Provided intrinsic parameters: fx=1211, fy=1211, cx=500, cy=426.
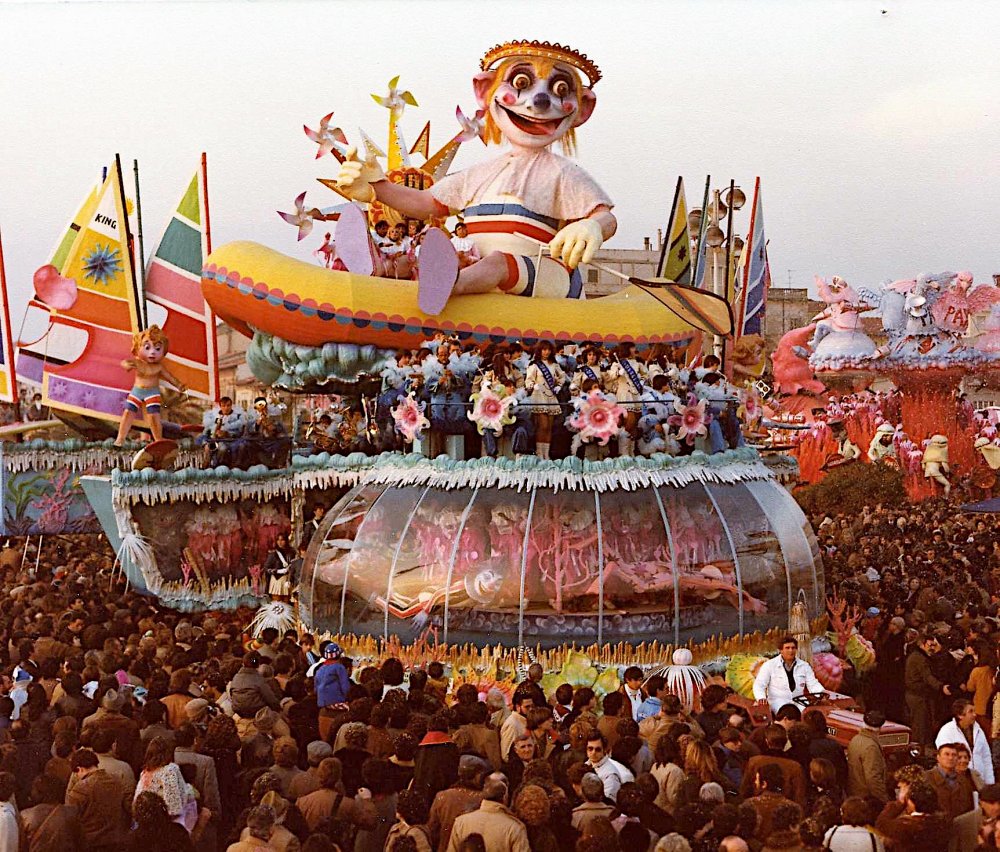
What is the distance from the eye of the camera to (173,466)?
14367mm

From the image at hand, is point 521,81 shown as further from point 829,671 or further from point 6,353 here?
point 6,353

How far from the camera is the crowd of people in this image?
548 cm

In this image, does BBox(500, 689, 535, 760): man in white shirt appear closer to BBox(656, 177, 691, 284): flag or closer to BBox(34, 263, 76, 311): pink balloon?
BBox(656, 177, 691, 284): flag

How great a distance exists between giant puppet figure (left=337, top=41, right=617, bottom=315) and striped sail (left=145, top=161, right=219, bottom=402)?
3.85 m

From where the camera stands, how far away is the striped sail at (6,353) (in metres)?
18.6

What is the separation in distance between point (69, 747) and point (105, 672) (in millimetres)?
2318

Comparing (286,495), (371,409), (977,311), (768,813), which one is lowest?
(768,813)

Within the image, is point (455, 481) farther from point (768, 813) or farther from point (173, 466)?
point (768, 813)

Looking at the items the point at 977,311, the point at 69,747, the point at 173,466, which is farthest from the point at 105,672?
the point at 977,311

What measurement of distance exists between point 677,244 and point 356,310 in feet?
21.0

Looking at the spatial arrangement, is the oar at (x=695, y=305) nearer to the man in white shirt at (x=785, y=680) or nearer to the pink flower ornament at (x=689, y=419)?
the pink flower ornament at (x=689, y=419)

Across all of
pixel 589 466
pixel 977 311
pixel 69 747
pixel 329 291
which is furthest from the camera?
pixel 977 311

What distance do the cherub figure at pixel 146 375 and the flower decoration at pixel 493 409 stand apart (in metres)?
6.26

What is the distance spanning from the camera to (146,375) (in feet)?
54.6
